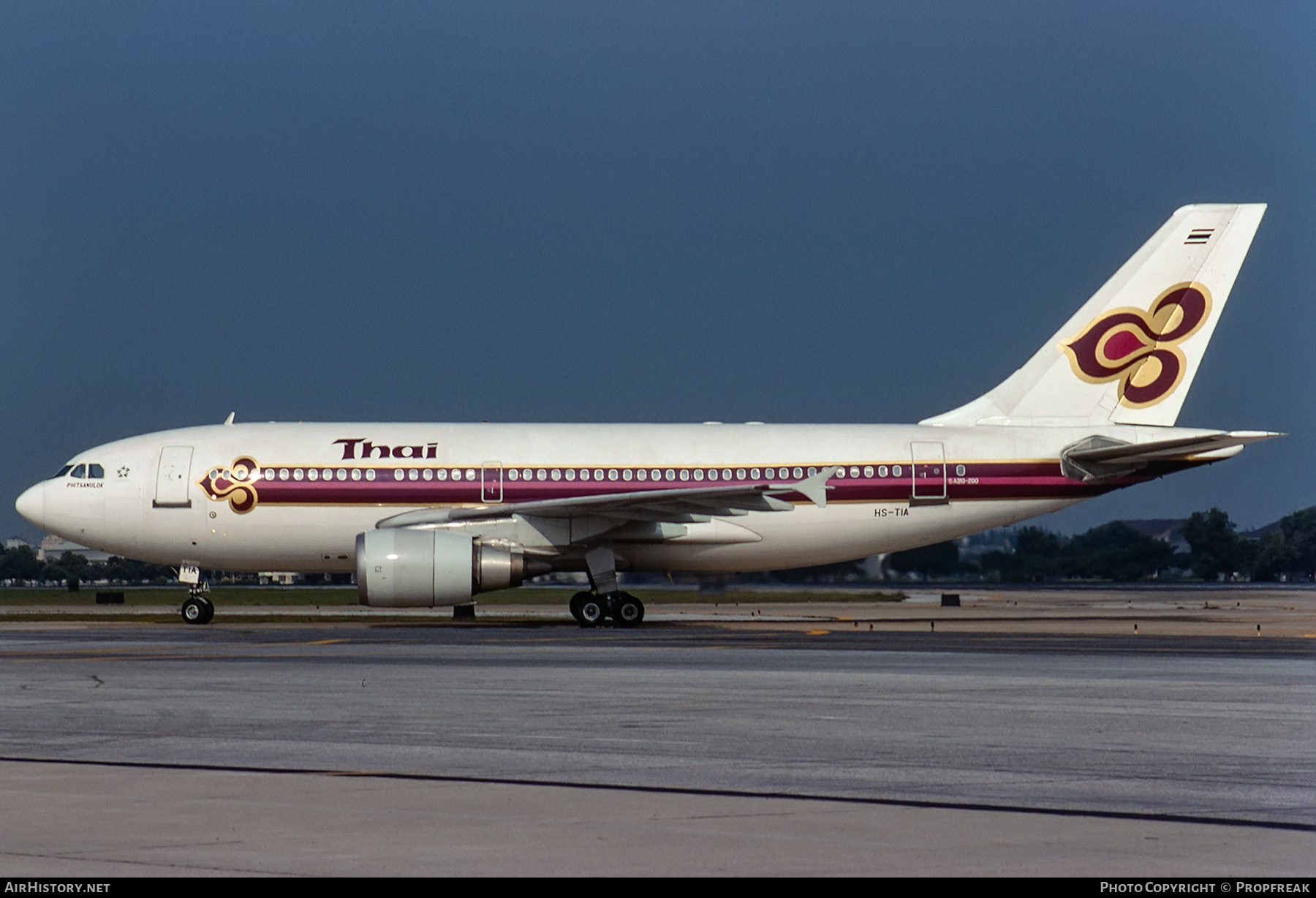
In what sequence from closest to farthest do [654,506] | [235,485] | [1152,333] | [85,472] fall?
[654,506]
[235,485]
[85,472]
[1152,333]

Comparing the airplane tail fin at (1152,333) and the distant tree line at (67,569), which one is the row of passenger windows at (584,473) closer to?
the airplane tail fin at (1152,333)

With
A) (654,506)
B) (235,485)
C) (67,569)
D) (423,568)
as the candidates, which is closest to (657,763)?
(423,568)

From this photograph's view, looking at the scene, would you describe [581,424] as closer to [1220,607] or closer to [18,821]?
[1220,607]

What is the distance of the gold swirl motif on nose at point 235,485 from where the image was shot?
107ft

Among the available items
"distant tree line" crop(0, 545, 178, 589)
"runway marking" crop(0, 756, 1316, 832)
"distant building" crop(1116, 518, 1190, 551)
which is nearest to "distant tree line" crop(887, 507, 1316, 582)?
"distant building" crop(1116, 518, 1190, 551)

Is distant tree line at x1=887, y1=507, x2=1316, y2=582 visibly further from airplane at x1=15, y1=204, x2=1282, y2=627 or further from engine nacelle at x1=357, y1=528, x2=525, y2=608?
engine nacelle at x1=357, y1=528, x2=525, y2=608

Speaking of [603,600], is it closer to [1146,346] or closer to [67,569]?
[1146,346]

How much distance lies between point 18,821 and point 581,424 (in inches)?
1012

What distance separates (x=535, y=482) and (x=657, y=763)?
2148 cm

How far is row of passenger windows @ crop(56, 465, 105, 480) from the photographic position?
110 ft

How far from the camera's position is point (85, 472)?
33.6 meters

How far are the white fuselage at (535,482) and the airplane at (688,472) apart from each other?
0.04 m

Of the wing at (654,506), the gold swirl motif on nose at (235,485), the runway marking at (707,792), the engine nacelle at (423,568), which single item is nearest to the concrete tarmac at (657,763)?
the runway marking at (707,792)

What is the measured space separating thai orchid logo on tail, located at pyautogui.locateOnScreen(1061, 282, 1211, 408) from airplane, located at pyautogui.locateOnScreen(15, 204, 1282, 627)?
0.04 meters
